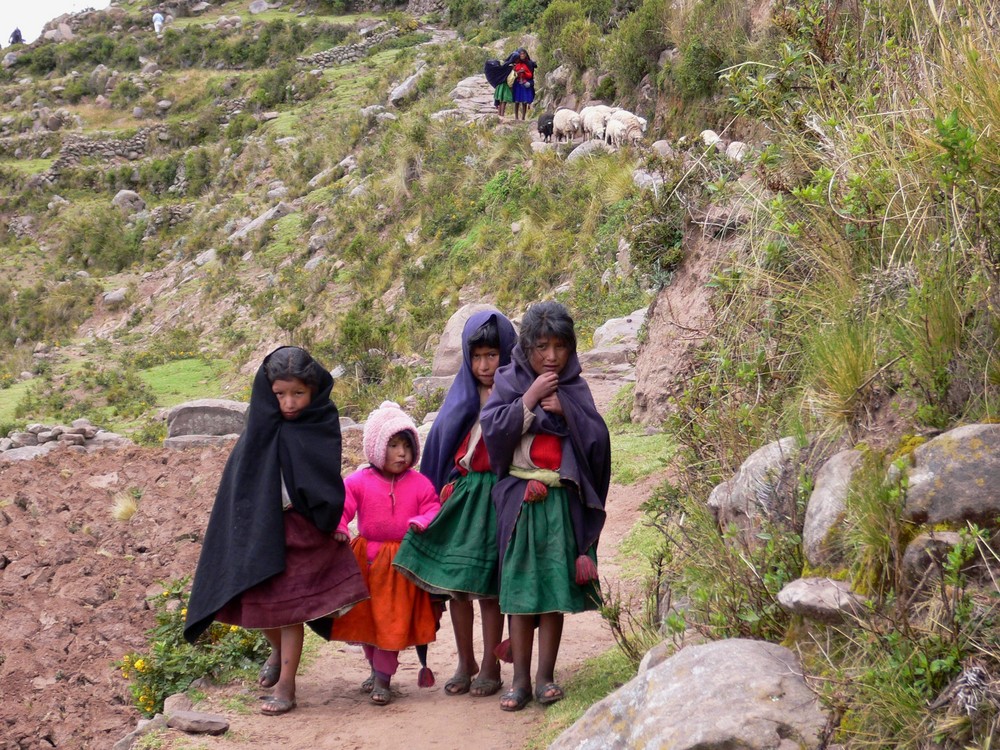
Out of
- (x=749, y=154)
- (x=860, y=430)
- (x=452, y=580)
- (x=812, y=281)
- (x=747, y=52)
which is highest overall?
(x=747, y=52)

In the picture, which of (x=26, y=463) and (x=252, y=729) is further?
(x=26, y=463)

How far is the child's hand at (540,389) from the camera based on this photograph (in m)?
4.12

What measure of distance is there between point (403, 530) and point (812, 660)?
216 cm

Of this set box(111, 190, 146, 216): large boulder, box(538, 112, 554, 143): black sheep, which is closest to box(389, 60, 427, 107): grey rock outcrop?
box(111, 190, 146, 216): large boulder

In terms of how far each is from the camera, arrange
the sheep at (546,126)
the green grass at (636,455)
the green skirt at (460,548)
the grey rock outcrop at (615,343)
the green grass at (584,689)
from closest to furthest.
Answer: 1. the green grass at (584,689)
2. the green skirt at (460,548)
3. the green grass at (636,455)
4. the grey rock outcrop at (615,343)
5. the sheep at (546,126)

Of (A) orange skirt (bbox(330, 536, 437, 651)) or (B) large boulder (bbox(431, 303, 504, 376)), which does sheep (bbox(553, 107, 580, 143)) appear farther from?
(A) orange skirt (bbox(330, 536, 437, 651))

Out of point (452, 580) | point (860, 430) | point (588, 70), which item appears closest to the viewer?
point (860, 430)

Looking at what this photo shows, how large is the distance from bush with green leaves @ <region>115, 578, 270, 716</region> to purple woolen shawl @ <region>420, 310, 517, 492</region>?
1.32 metres

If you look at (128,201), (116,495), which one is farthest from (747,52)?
(128,201)

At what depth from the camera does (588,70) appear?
Result: 1933 cm

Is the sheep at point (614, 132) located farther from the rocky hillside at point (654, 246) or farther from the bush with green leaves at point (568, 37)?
the bush with green leaves at point (568, 37)

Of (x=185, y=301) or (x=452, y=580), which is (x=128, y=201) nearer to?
(x=185, y=301)

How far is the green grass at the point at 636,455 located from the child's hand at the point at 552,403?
10.2ft

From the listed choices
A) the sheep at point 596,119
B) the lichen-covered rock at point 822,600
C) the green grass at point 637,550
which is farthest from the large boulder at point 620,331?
the lichen-covered rock at point 822,600
